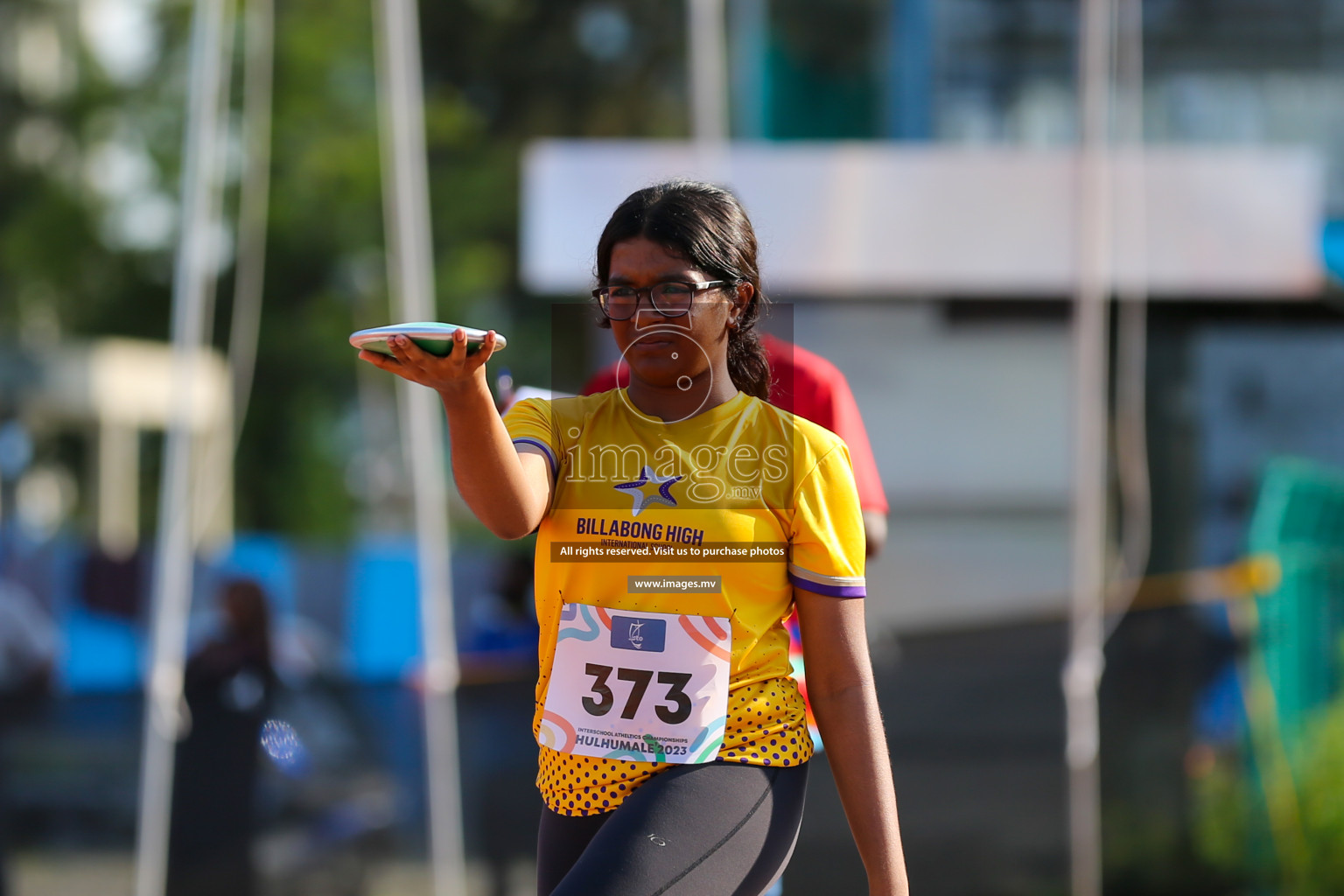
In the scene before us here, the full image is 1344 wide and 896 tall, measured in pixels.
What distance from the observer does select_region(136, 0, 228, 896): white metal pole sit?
3.75 m

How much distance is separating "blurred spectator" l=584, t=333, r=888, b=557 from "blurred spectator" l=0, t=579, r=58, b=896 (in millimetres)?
3554

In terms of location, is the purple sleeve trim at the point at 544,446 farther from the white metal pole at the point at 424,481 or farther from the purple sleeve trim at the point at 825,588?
the white metal pole at the point at 424,481

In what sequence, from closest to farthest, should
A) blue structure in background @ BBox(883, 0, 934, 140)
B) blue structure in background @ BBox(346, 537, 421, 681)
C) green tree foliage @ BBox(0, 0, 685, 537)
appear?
1. blue structure in background @ BBox(346, 537, 421, 681)
2. blue structure in background @ BBox(883, 0, 934, 140)
3. green tree foliage @ BBox(0, 0, 685, 537)

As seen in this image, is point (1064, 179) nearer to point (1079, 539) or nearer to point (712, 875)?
point (1079, 539)

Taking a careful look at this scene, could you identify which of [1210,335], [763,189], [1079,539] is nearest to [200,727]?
[763,189]

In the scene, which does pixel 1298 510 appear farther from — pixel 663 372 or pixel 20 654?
pixel 20 654

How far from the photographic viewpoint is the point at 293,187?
10.3 m

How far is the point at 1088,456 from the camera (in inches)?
140

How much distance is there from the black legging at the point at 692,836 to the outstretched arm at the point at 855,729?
0.19ft

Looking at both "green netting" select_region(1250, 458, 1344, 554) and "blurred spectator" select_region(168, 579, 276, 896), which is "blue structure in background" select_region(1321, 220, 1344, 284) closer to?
"green netting" select_region(1250, 458, 1344, 554)

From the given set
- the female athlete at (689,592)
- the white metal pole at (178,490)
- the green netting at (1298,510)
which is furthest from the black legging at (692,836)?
the green netting at (1298,510)

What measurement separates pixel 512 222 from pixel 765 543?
27.8ft

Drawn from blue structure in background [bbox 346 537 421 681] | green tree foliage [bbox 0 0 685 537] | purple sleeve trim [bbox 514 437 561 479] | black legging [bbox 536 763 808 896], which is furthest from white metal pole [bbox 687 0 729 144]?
green tree foliage [bbox 0 0 685 537]

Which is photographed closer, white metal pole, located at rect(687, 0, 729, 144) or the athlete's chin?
the athlete's chin
